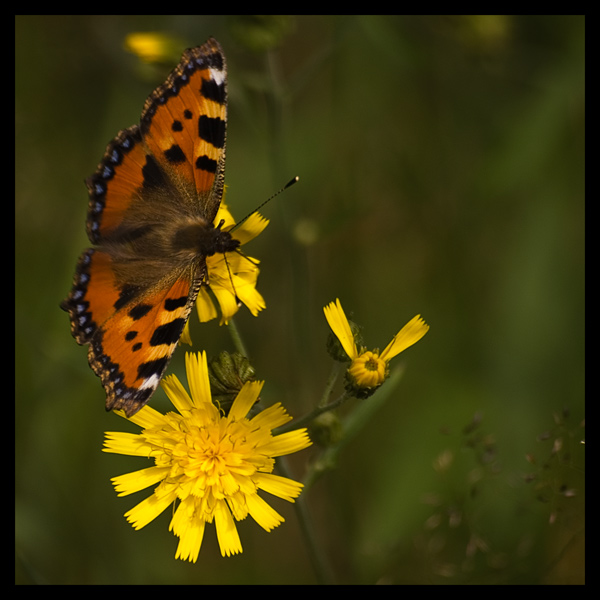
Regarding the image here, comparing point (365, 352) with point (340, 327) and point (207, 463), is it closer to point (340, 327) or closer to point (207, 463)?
point (340, 327)

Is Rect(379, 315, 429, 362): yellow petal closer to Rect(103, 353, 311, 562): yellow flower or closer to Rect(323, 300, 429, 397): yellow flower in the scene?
Rect(323, 300, 429, 397): yellow flower

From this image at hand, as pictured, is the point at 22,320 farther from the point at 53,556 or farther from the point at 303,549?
the point at 303,549

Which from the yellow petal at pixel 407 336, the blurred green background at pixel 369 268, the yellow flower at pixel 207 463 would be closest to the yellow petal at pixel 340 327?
the yellow petal at pixel 407 336

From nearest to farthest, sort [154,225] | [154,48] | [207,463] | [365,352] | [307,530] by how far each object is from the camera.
→ [365,352]
[207,463]
[307,530]
[154,225]
[154,48]

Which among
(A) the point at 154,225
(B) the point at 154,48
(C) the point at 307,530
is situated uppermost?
(B) the point at 154,48

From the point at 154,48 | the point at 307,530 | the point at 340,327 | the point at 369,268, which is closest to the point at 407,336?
the point at 340,327
